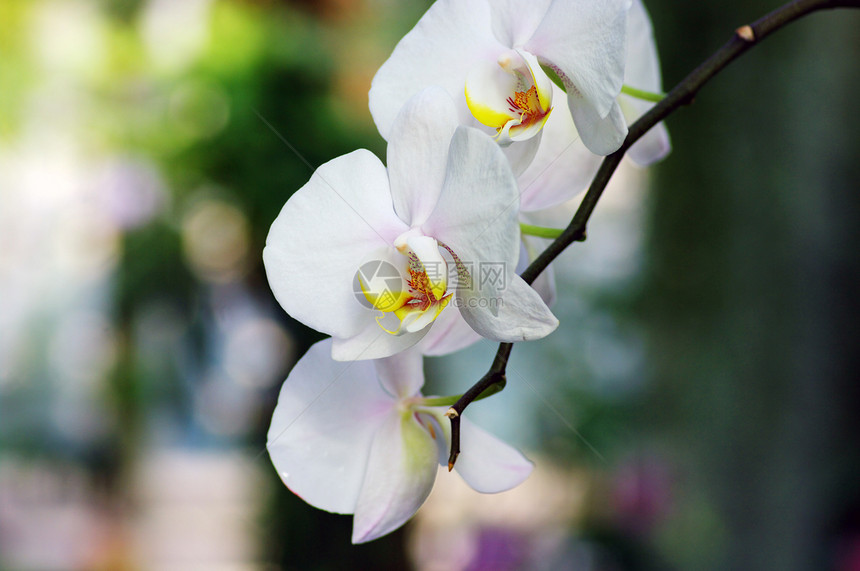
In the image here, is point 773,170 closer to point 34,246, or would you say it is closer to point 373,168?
point 373,168

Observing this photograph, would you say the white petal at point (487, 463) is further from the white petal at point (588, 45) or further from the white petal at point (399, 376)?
the white petal at point (588, 45)

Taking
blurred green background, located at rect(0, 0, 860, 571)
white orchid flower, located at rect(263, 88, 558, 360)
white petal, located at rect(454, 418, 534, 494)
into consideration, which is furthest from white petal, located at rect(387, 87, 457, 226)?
blurred green background, located at rect(0, 0, 860, 571)

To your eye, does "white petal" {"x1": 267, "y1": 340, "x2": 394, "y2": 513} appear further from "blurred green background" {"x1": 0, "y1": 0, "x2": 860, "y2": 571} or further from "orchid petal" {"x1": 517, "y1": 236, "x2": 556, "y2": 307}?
"blurred green background" {"x1": 0, "y1": 0, "x2": 860, "y2": 571}

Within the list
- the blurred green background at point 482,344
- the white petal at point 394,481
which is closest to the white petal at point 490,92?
the white petal at point 394,481

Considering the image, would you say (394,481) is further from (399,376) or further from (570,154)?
(570,154)

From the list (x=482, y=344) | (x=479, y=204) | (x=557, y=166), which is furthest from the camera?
(x=482, y=344)

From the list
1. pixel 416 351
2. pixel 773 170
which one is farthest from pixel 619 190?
pixel 416 351

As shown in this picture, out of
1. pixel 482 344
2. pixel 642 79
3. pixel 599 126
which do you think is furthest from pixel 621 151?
pixel 482 344
